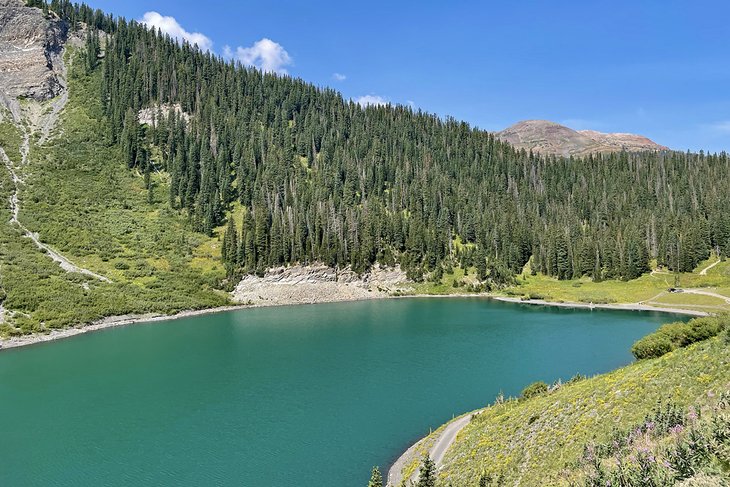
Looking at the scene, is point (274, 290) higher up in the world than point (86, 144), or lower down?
lower down

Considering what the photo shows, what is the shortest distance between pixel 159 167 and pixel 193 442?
13975 cm

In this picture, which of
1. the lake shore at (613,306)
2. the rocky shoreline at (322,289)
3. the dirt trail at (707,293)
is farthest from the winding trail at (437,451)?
the dirt trail at (707,293)

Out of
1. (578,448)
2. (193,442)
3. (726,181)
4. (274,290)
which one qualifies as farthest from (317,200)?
(726,181)

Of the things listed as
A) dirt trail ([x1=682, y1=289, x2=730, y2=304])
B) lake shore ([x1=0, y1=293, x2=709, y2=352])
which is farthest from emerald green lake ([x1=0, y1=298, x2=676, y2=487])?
dirt trail ([x1=682, y1=289, x2=730, y2=304])

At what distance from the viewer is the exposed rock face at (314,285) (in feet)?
367

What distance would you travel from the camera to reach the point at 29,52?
174 m

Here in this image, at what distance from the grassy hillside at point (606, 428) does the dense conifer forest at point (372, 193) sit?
95525 mm

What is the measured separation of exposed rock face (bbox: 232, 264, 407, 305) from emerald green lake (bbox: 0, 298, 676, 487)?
26540mm

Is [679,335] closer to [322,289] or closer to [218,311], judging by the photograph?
[218,311]

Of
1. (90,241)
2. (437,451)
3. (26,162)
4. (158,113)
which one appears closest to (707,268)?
(437,451)

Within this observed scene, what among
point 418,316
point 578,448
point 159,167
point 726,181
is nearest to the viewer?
point 578,448

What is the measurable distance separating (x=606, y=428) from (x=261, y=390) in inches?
1335

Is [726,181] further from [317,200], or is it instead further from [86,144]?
[86,144]

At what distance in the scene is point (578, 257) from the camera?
135 metres
